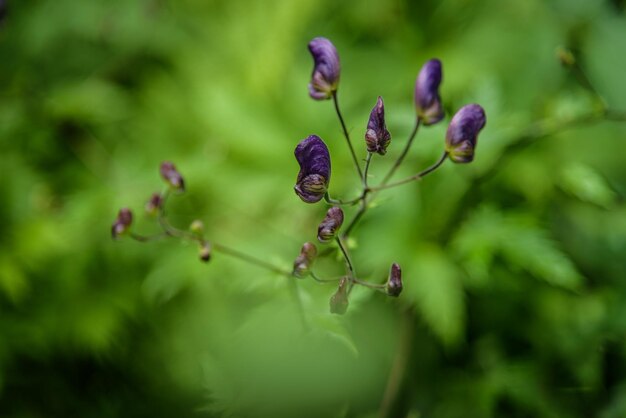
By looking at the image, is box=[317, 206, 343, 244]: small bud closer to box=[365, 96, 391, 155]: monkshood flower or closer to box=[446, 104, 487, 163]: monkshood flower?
box=[365, 96, 391, 155]: monkshood flower

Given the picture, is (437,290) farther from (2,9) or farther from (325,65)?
(2,9)

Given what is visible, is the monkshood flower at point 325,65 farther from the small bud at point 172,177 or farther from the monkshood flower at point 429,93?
the small bud at point 172,177

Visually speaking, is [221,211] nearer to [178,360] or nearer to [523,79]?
[178,360]

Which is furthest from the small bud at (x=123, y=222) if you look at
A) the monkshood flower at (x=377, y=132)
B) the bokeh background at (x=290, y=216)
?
the monkshood flower at (x=377, y=132)

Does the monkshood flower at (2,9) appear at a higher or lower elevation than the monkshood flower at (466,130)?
higher

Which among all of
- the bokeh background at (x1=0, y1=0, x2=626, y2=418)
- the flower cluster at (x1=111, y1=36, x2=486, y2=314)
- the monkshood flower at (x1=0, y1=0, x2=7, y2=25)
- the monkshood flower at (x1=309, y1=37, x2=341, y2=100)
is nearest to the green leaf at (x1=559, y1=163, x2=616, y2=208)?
the bokeh background at (x1=0, y1=0, x2=626, y2=418)

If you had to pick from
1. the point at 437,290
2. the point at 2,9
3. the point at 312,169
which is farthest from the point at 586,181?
the point at 2,9
